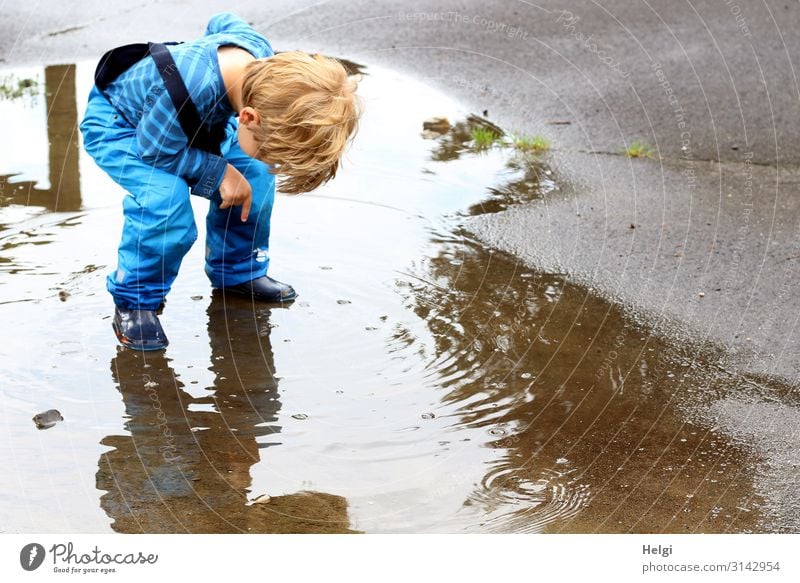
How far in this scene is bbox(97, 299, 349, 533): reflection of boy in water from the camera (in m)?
2.57

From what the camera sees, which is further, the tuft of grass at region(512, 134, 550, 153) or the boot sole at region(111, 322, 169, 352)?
the tuft of grass at region(512, 134, 550, 153)

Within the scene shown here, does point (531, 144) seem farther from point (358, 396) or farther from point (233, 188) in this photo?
point (358, 396)

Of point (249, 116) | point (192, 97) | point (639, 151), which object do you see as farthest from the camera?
point (639, 151)

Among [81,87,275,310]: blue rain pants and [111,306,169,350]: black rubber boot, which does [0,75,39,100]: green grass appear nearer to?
[81,87,275,310]: blue rain pants

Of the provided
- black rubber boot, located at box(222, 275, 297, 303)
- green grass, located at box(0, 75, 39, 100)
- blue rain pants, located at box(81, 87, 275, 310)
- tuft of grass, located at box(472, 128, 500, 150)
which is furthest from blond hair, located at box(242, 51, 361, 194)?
green grass, located at box(0, 75, 39, 100)

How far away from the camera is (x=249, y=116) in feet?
10.2

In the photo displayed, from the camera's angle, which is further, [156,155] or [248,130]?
[156,155]

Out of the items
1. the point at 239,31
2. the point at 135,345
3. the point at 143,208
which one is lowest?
the point at 135,345

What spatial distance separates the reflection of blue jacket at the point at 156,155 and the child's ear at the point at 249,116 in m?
0.17

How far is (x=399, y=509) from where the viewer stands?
267 cm

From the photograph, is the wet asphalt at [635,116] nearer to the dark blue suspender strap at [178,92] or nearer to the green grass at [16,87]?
the green grass at [16,87]

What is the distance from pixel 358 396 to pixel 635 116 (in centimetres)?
302

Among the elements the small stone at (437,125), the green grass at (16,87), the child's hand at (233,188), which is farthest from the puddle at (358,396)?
the green grass at (16,87)

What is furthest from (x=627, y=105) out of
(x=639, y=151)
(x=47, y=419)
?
(x=47, y=419)
